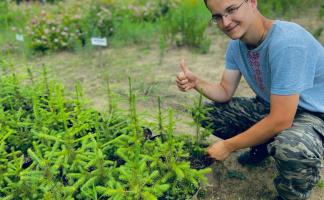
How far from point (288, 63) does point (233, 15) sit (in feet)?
1.37

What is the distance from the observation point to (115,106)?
2.58m

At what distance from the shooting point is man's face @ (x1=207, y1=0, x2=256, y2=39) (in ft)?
6.79

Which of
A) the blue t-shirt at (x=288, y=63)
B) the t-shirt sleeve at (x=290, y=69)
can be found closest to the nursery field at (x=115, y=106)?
the blue t-shirt at (x=288, y=63)

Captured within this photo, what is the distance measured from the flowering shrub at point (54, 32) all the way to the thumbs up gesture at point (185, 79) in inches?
123

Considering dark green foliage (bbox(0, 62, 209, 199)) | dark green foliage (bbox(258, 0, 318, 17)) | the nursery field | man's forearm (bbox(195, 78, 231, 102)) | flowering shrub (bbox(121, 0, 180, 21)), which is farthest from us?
flowering shrub (bbox(121, 0, 180, 21))

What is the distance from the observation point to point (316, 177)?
2234 millimetres

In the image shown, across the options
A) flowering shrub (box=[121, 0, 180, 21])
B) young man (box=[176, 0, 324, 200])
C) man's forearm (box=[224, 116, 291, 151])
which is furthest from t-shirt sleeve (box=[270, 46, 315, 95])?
flowering shrub (box=[121, 0, 180, 21])

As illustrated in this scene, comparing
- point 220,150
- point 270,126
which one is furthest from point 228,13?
point 220,150

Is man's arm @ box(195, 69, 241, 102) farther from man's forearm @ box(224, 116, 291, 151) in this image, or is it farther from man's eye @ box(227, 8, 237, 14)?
man's eye @ box(227, 8, 237, 14)

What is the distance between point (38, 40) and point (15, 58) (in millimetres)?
443

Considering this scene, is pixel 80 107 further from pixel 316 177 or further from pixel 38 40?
pixel 38 40

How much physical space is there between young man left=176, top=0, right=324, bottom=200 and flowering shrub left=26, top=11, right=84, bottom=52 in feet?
11.2

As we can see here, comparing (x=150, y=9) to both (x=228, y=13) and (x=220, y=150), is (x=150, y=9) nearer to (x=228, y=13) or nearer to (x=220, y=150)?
(x=228, y=13)

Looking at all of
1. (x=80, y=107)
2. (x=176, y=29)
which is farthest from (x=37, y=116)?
(x=176, y=29)
